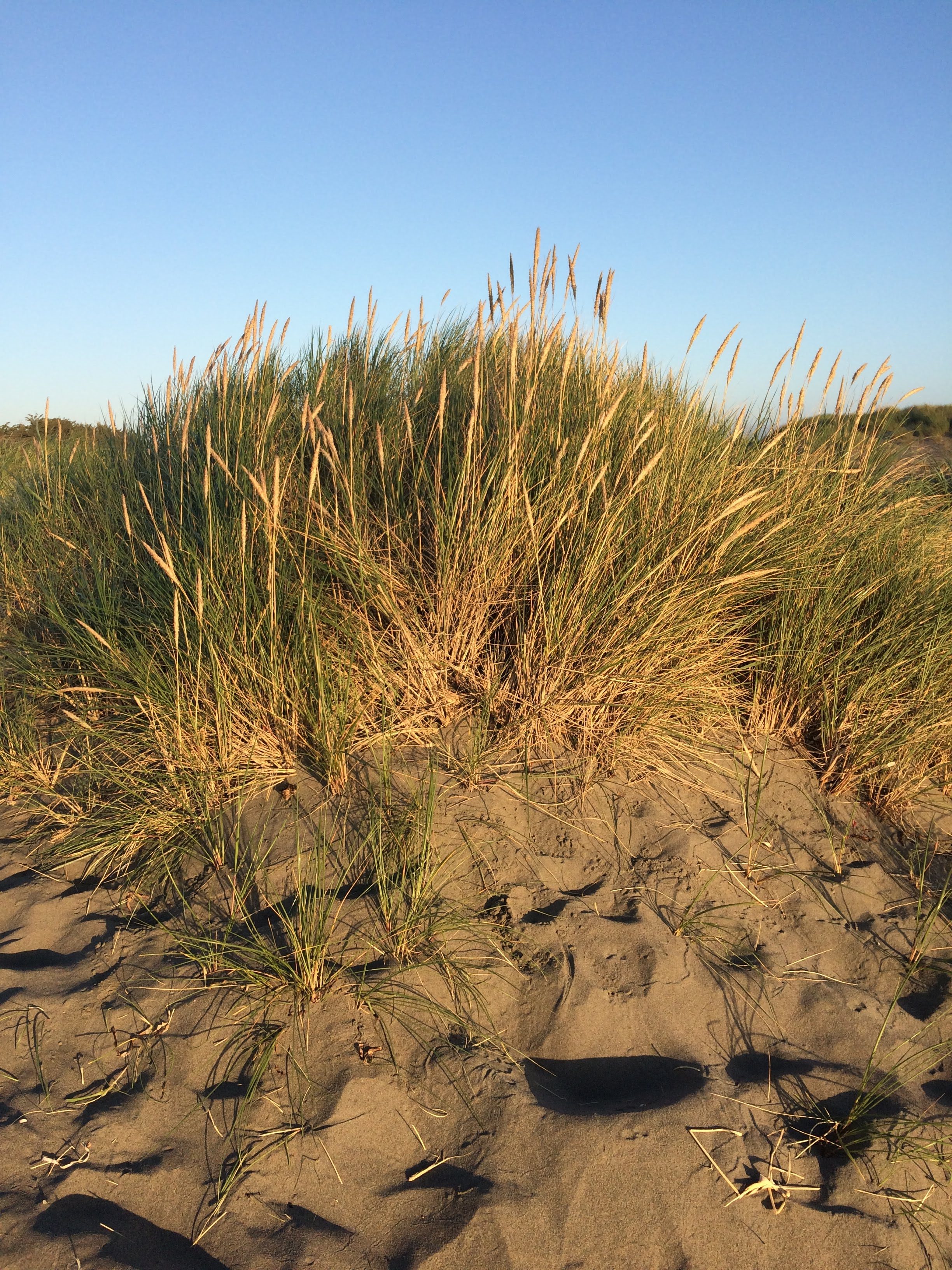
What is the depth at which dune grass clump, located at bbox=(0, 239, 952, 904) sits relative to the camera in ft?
8.12

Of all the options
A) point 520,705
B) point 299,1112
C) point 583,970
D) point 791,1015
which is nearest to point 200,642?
point 520,705

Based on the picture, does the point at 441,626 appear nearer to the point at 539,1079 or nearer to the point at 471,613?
the point at 471,613

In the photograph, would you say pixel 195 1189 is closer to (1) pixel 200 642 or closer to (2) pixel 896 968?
(1) pixel 200 642

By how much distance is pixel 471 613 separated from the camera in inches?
108

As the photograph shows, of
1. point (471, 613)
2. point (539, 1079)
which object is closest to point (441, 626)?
point (471, 613)

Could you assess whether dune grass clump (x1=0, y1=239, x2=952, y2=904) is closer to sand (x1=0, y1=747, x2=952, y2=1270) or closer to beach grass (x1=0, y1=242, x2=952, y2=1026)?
beach grass (x1=0, y1=242, x2=952, y2=1026)

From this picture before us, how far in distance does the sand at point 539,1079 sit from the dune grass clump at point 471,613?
0.28 meters

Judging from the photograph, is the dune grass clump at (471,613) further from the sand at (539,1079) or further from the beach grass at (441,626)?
the sand at (539,1079)

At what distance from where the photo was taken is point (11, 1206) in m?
1.48

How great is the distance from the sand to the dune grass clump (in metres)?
0.28

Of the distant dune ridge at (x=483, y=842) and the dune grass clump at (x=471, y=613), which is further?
the dune grass clump at (x=471, y=613)

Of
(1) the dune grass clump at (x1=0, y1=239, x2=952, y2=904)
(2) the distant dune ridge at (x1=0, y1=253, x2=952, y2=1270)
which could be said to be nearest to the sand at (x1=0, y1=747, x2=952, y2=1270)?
(2) the distant dune ridge at (x1=0, y1=253, x2=952, y2=1270)

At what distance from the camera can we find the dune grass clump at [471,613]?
2475 millimetres

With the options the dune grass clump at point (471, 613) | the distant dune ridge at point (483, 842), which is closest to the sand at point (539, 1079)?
the distant dune ridge at point (483, 842)
